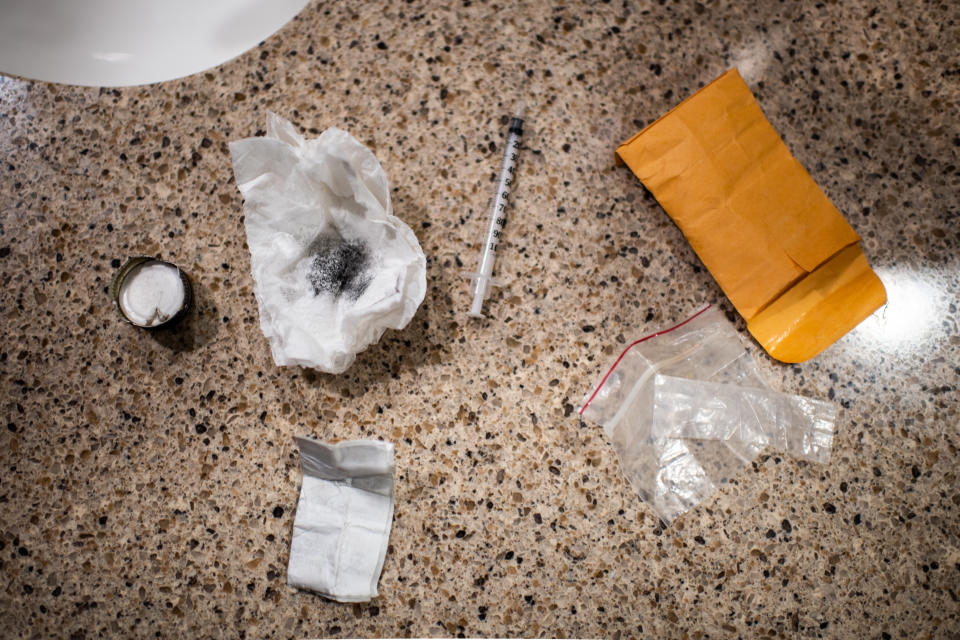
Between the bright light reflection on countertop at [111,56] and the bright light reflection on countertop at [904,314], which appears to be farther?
the bright light reflection on countertop at [904,314]

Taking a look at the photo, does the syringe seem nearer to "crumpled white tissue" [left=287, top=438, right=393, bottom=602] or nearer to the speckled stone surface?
the speckled stone surface

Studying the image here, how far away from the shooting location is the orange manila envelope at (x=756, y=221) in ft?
2.52

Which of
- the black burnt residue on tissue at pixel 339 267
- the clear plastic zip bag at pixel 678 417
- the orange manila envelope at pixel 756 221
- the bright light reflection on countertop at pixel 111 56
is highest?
the bright light reflection on countertop at pixel 111 56

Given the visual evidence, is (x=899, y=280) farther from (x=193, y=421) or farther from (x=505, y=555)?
(x=193, y=421)

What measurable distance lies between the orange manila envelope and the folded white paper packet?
9 centimetres

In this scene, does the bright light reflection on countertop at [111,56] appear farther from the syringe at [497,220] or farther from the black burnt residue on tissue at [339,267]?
the syringe at [497,220]

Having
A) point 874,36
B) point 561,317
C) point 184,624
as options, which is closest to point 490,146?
point 561,317

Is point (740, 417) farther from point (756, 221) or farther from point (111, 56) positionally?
point (111, 56)

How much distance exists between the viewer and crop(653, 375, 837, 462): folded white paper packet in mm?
748

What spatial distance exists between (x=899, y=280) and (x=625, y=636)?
618 mm

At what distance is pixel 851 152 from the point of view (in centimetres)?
79

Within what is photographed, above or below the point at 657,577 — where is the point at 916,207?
above

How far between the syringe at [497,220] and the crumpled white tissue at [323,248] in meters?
0.08

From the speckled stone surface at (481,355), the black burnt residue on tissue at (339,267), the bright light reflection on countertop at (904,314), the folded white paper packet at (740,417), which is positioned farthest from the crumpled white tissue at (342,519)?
the bright light reflection on countertop at (904,314)
